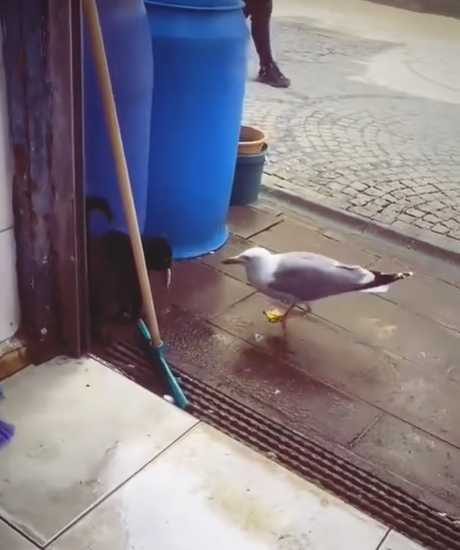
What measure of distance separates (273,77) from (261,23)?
0.33m

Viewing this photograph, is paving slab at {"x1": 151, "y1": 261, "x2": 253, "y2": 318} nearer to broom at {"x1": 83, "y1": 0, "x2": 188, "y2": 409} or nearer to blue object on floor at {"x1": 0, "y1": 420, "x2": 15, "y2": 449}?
broom at {"x1": 83, "y1": 0, "x2": 188, "y2": 409}

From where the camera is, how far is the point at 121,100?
61.4 inches

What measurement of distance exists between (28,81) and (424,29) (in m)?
5.23

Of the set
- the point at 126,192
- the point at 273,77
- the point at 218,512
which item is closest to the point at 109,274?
the point at 126,192

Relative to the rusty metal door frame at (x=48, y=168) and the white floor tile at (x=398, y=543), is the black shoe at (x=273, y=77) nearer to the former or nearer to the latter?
the rusty metal door frame at (x=48, y=168)

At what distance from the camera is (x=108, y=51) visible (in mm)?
1496

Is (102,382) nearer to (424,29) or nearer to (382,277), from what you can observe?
(382,277)

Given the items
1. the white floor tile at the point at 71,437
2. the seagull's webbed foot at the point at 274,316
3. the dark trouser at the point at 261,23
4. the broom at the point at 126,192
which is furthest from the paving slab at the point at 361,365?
the dark trouser at the point at 261,23

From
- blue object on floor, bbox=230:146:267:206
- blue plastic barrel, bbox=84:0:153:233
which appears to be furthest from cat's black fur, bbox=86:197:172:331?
blue object on floor, bbox=230:146:267:206

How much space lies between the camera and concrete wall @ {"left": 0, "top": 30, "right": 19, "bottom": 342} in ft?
4.29

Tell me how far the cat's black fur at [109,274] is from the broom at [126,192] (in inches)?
3.0

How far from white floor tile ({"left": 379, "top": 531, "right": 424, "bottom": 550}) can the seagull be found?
609mm

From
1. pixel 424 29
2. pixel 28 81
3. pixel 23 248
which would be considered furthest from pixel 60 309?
pixel 424 29

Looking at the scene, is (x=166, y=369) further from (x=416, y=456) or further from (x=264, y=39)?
(x=264, y=39)
